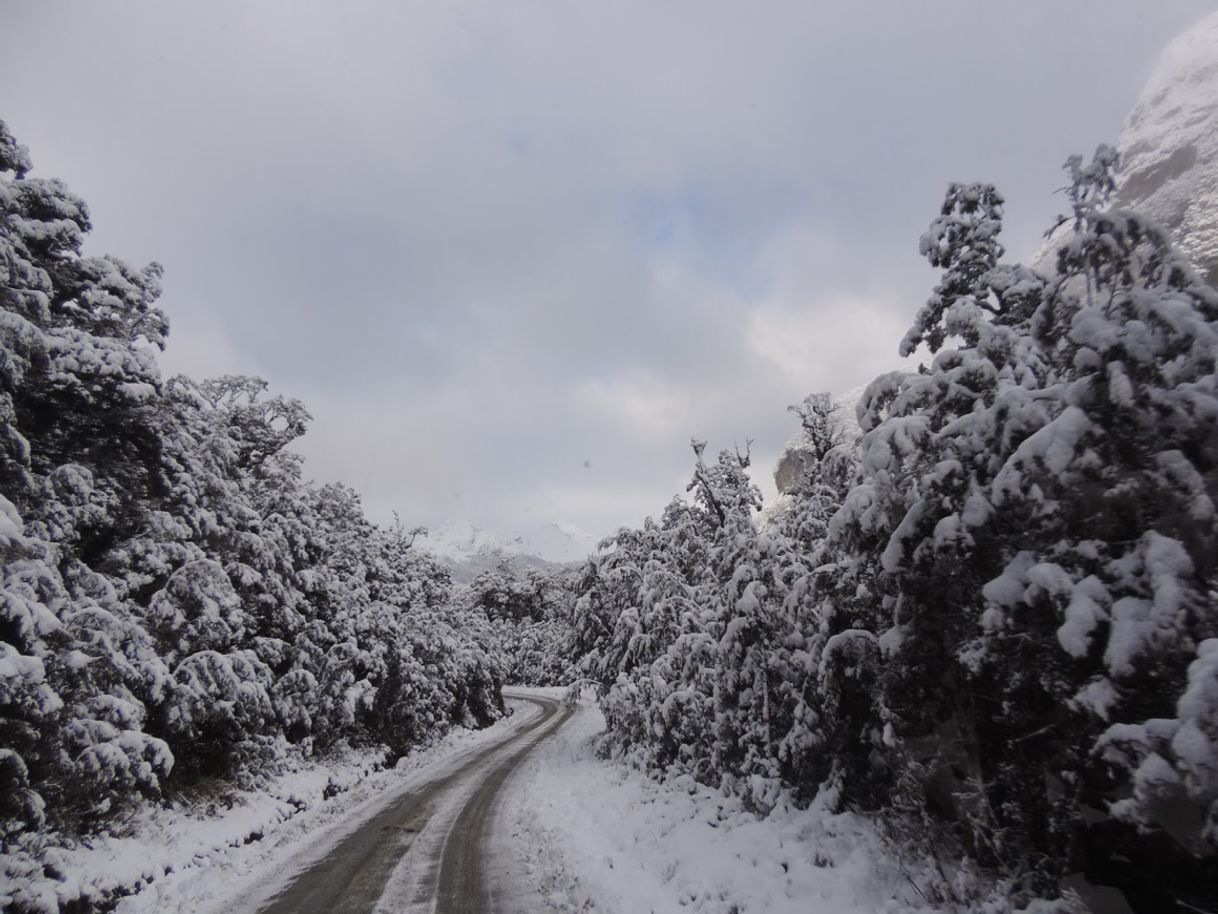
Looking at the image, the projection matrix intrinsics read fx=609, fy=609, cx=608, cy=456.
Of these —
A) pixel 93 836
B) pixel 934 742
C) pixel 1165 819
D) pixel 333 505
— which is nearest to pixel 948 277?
pixel 934 742

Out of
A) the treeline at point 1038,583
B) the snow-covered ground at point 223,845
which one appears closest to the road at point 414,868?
the snow-covered ground at point 223,845

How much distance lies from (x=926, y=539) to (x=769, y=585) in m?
5.29

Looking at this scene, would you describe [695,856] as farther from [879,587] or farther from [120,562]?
[120,562]

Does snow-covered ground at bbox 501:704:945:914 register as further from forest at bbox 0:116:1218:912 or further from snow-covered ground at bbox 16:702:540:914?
snow-covered ground at bbox 16:702:540:914

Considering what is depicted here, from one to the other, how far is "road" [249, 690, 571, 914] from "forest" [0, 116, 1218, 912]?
3.11 metres

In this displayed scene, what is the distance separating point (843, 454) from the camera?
855cm

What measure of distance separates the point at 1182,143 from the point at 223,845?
113978 millimetres

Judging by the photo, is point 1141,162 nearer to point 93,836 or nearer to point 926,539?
point 926,539

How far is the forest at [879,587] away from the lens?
3895 mm

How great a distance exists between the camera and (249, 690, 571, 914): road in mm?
8438

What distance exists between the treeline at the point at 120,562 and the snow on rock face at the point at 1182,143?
54.9m

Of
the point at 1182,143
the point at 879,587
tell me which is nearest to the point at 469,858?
the point at 879,587

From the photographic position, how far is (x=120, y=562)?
37.5 feet

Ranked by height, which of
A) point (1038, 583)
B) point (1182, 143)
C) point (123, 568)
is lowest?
point (1038, 583)
